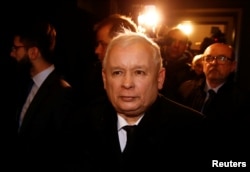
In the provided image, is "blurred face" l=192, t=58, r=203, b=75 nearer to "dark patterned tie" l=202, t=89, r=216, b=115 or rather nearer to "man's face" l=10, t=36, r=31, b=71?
"dark patterned tie" l=202, t=89, r=216, b=115

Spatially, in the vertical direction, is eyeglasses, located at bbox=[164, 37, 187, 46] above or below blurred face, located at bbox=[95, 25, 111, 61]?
above

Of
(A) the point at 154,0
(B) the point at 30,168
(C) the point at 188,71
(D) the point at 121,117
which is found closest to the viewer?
(D) the point at 121,117

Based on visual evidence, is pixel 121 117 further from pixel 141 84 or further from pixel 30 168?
pixel 30 168

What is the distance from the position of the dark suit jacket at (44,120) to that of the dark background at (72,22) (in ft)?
2.42

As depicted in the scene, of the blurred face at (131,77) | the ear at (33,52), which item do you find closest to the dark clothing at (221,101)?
the blurred face at (131,77)

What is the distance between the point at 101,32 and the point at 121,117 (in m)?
1.21

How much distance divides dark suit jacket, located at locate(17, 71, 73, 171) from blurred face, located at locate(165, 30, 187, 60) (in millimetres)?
2089

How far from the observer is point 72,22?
4531mm

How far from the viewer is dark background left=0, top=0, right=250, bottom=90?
3832 mm

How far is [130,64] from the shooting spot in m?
1.88

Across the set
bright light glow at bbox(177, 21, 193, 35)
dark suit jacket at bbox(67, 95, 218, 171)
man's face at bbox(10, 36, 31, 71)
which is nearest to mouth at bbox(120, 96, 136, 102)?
dark suit jacket at bbox(67, 95, 218, 171)

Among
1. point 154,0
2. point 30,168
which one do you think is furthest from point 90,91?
point 154,0

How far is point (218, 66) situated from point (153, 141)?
1.82 metres

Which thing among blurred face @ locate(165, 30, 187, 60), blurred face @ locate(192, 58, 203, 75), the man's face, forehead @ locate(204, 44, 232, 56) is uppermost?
blurred face @ locate(165, 30, 187, 60)
